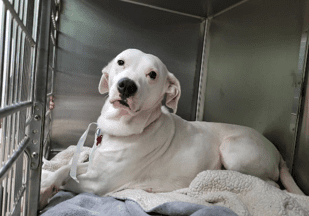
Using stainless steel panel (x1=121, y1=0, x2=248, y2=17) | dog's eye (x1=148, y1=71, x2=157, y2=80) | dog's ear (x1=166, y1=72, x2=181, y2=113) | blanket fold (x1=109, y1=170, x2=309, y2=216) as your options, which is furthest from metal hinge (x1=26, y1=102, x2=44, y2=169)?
stainless steel panel (x1=121, y1=0, x2=248, y2=17)

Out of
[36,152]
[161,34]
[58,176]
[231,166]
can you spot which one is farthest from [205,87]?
[36,152]

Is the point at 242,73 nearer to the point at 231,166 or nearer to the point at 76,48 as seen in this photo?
the point at 231,166

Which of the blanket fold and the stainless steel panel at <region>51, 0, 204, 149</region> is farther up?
the stainless steel panel at <region>51, 0, 204, 149</region>

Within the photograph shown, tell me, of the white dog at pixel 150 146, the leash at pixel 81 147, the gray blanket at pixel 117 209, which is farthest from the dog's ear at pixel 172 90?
the gray blanket at pixel 117 209

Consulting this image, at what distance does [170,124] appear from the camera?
1711mm

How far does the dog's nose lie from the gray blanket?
0.54m

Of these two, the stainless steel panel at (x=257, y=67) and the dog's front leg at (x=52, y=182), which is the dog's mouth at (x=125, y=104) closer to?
the dog's front leg at (x=52, y=182)

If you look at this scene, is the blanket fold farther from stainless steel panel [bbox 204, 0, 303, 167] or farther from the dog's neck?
stainless steel panel [bbox 204, 0, 303, 167]

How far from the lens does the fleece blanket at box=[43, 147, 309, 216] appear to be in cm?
121

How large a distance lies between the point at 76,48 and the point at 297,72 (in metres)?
1.78

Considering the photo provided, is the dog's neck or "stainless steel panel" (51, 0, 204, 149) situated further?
"stainless steel panel" (51, 0, 204, 149)

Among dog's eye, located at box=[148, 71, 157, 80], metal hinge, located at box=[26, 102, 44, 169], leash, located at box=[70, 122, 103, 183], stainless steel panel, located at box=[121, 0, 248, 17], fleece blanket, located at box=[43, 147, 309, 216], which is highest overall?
stainless steel panel, located at box=[121, 0, 248, 17]

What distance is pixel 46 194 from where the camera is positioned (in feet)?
4.18

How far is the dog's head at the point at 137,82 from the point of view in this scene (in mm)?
1359
